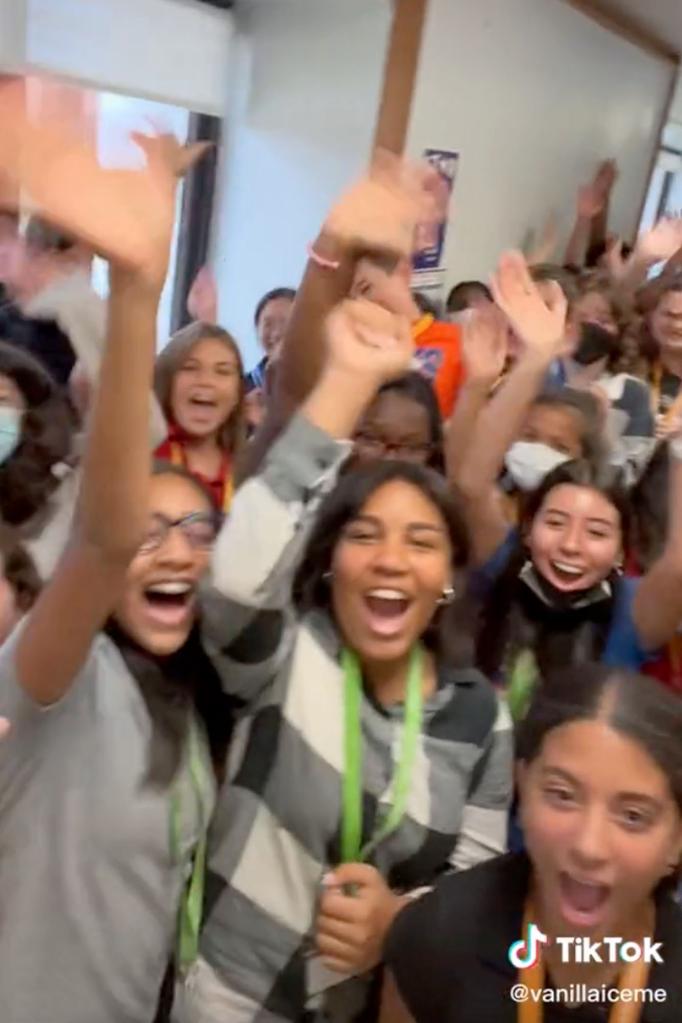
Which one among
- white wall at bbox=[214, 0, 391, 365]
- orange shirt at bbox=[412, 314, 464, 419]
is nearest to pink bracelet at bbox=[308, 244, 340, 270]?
orange shirt at bbox=[412, 314, 464, 419]

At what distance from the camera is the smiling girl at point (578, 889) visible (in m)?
0.93

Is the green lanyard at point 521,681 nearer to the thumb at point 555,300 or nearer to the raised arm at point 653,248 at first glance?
the thumb at point 555,300

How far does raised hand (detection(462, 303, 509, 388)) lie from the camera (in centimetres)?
184

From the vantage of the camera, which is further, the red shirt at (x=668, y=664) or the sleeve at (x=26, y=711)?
the red shirt at (x=668, y=664)

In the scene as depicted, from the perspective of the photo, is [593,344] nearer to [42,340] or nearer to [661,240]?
[661,240]

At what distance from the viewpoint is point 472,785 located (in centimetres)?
116

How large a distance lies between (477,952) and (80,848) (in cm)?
36

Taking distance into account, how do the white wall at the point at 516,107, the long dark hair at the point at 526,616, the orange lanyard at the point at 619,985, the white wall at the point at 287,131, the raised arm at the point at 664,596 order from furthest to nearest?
the white wall at the point at 516,107, the white wall at the point at 287,131, the long dark hair at the point at 526,616, the raised arm at the point at 664,596, the orange lanyard at the point at 619,985

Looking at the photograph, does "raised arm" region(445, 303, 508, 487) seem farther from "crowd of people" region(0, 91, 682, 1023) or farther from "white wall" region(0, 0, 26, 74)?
"white wall" region(0, 0, 26, 74)

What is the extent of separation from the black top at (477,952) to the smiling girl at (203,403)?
1.03m

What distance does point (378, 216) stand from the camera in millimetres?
1369

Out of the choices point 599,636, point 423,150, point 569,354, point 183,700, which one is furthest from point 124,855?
point 423,150

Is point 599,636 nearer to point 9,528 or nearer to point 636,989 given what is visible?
point 636,989

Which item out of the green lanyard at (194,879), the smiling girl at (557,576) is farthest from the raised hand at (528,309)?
the green lanyard at (194,879)
